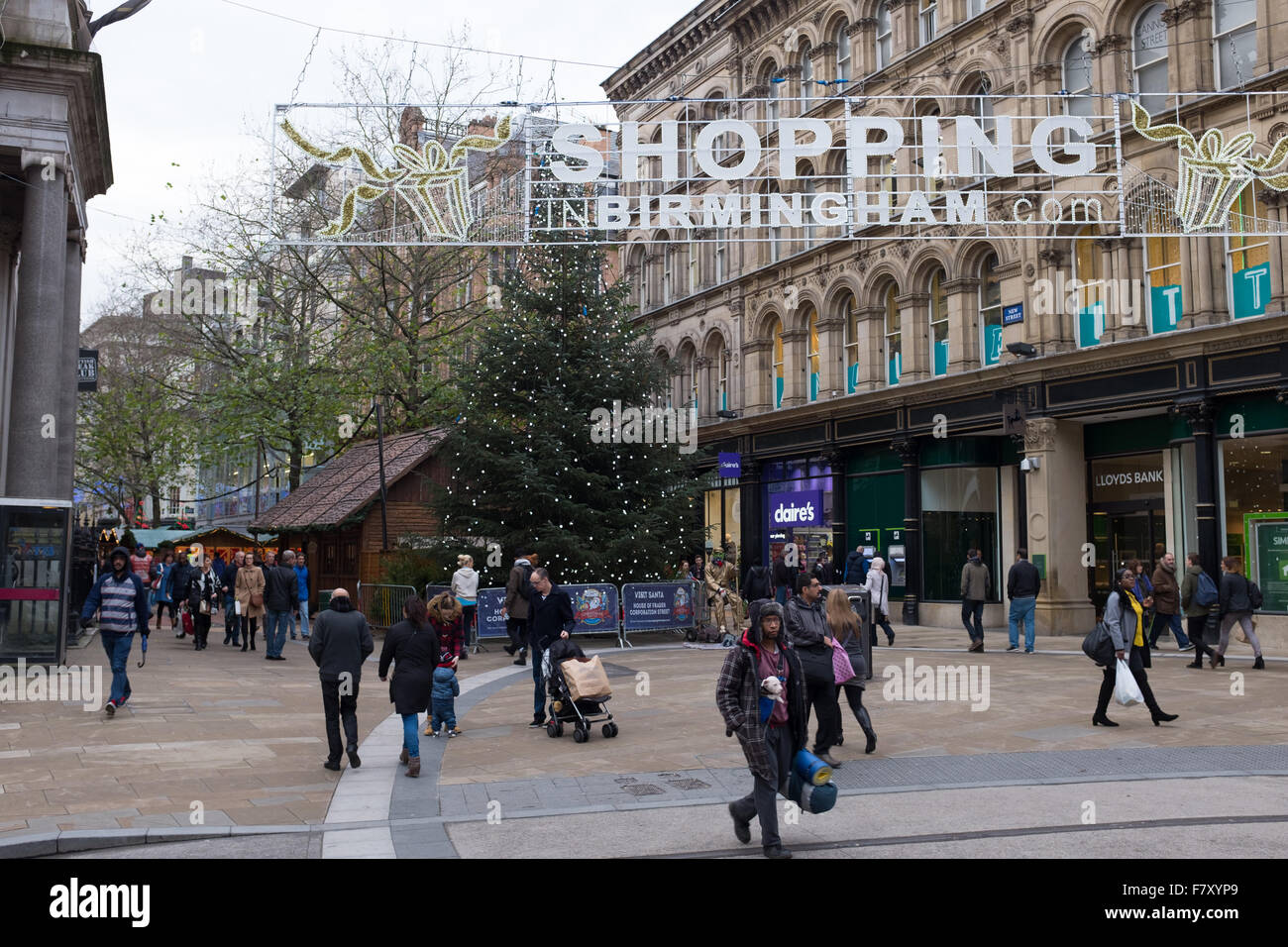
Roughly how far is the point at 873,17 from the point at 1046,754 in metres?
24.8

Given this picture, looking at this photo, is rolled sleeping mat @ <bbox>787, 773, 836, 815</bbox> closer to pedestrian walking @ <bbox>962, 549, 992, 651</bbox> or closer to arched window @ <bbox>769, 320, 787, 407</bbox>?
pedestrian walking @ <bbox>962, 549, 992, 651</bbox>

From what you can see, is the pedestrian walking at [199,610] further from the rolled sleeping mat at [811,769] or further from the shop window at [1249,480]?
the shop window at [1249,480]

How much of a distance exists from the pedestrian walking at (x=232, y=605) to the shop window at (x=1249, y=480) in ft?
63.3

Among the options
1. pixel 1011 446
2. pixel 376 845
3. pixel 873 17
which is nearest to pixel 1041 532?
pixel 1011 446

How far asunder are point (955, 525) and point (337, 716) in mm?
20276

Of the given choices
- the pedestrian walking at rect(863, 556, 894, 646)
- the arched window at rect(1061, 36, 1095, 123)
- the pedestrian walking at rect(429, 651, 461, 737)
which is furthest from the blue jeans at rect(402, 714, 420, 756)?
the arched window at rect(1061, 36, 1095, 123)

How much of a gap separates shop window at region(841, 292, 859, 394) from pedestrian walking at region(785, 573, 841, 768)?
68.6 ft

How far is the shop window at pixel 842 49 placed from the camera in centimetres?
3164

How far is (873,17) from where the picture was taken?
30484mm

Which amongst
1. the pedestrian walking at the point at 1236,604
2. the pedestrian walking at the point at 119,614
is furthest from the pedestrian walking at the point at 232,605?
the pedestrian walking at the point at 1236,604

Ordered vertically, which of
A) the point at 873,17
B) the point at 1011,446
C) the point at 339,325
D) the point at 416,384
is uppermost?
the point at 873,17

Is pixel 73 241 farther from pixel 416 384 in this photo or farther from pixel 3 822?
pixel 3 822
